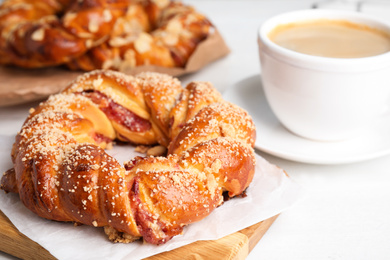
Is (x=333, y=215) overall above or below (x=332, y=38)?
below

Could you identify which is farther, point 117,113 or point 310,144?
point 310,144

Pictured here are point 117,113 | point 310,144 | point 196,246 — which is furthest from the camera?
point 310,144

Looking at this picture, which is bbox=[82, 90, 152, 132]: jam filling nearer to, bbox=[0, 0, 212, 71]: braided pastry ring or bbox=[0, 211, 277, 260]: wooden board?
bbox=[0, 211, 277, 260]: wooden board

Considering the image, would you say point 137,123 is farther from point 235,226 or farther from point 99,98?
point 235,226

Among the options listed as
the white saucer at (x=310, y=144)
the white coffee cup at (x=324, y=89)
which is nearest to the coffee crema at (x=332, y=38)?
the white coffee cup at (x=324, y=89)

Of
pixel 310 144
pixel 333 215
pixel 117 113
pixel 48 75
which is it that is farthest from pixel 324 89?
pixel 48 75

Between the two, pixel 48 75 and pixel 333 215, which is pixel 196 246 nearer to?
pixel 333 215
